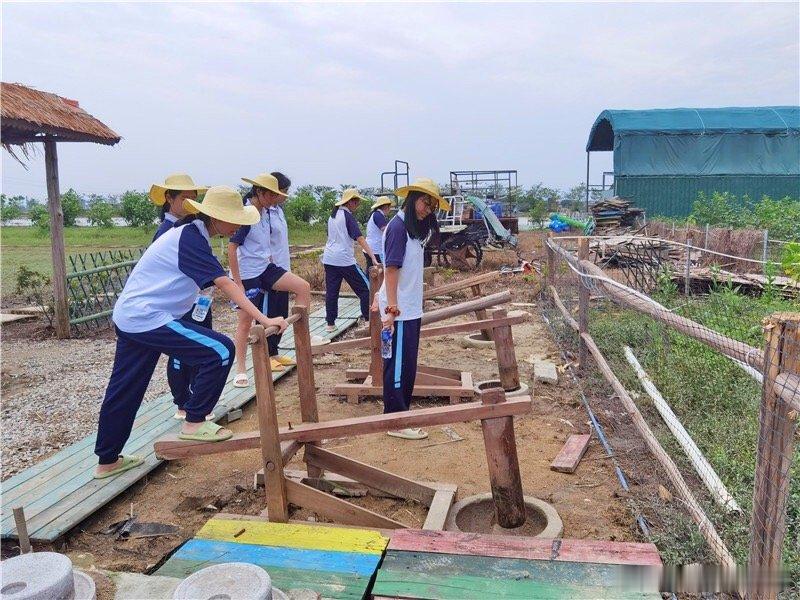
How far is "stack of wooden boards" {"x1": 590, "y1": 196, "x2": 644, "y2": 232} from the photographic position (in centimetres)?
1903

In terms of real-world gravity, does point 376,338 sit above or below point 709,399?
above

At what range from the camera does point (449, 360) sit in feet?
23.0

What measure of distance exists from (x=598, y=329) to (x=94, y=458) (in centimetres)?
509

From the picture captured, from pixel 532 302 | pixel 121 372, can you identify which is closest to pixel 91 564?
pixel 121 372

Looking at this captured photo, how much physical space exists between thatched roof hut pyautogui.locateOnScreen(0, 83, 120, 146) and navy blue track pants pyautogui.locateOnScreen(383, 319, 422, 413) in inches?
177

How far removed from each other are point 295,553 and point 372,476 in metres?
0.94

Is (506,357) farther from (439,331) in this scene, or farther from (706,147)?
(706,147)

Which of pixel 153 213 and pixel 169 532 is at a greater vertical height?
pixel 153 213

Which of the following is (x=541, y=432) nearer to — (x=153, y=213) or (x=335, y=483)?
(x=335, y=483)

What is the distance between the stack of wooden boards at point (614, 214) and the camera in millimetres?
19031

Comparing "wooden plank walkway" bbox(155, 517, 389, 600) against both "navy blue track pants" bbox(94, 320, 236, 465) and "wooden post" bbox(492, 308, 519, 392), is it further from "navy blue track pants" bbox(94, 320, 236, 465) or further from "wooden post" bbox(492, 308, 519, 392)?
"wooden post" bbox(492, 308, 519, 392)

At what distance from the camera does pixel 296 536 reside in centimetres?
283

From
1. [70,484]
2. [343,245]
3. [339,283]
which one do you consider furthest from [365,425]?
[339,283]

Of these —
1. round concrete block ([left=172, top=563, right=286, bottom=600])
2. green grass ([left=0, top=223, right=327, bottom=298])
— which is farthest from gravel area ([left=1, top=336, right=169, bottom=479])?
green grass ([left=0, top=223, right=327, bottom=298])
